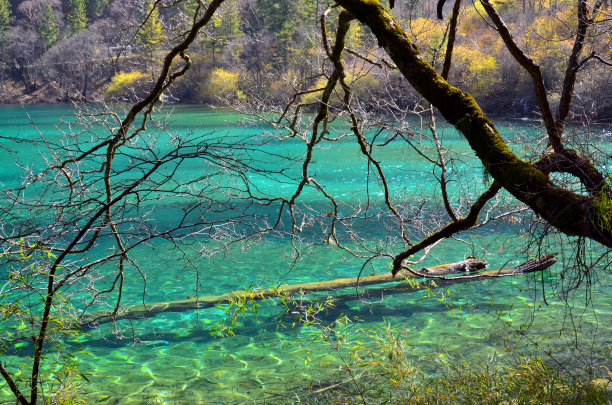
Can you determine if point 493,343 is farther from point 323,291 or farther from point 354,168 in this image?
point 354,168

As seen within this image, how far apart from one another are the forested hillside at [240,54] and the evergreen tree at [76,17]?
0.39 feet

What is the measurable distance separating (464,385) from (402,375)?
52cm

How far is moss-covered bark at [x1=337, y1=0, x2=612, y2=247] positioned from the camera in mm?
2254

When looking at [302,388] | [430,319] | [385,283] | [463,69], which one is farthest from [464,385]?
[463,69]

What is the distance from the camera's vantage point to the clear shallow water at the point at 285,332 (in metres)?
5.80

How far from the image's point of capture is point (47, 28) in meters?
62.9

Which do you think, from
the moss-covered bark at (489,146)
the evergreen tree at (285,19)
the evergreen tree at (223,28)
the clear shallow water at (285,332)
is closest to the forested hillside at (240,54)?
the evergreen tree at (285,19)

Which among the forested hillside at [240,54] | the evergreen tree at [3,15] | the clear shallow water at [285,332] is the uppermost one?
the evergreen tree at [3,15]

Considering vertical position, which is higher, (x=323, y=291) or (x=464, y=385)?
(x=464, y=385)

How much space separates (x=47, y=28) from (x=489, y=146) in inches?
2777

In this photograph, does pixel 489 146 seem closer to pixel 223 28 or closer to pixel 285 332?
pixel 285 332

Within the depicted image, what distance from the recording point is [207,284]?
936 cm

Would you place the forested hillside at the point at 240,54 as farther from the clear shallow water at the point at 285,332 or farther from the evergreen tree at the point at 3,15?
the clear shallow water at the point at 285,332

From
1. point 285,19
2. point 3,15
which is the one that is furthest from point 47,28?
point 285,19
